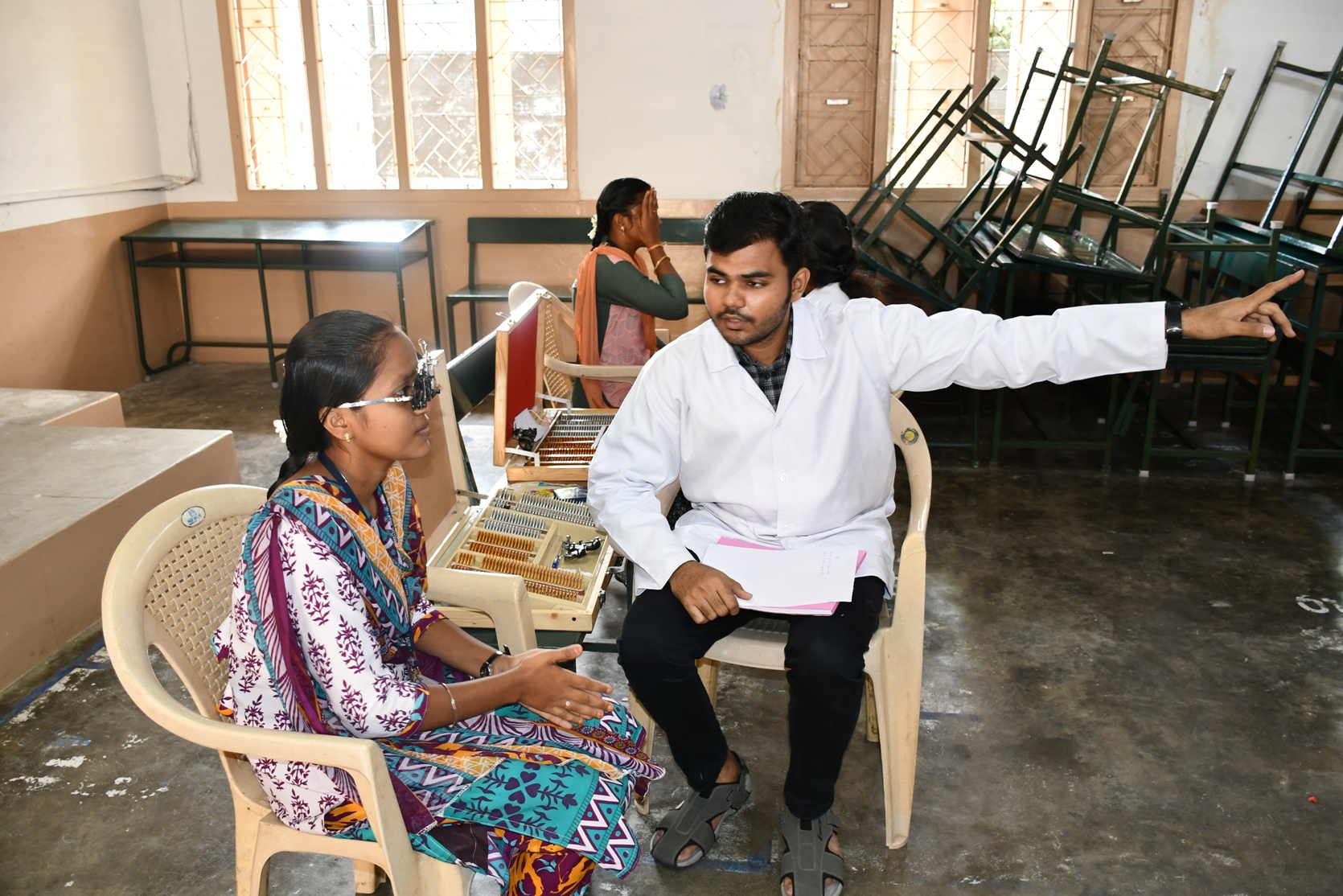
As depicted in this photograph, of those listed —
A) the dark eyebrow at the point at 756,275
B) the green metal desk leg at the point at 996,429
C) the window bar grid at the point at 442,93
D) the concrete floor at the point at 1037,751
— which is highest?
the window bar grid at the point at 442,93

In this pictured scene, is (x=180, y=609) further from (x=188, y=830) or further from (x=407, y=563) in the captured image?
(x=188, y=830)

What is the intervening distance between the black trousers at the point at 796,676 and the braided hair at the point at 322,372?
77cm

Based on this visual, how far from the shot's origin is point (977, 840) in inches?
88.2

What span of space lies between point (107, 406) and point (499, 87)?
9.85ft

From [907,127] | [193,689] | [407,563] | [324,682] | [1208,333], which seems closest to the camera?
[324,682]

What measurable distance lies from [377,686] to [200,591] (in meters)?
0.38

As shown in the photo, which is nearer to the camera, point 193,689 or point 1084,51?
point 193,689

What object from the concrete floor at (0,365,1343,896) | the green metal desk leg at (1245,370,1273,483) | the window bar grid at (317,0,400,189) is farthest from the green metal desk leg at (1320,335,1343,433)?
the window bar grid at (317,0,400,189)

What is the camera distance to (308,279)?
21.2 ft

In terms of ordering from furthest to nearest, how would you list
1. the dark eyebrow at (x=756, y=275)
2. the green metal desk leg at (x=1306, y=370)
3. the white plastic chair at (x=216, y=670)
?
1. the green metal desk leg at (x=1306, y=370)
2. the dark eyebrow at (x=756, y=275)
3. the white plastic chair at (x=216, y=670)

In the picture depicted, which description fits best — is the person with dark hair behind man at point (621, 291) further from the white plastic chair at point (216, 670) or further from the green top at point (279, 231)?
the green top at point (279, 231)

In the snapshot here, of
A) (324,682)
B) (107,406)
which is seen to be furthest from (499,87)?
(324,682)

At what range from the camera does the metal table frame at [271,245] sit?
5.92 m

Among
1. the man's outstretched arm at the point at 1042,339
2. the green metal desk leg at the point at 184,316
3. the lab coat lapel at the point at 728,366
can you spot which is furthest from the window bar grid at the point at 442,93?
the man's outstretched arm at the point at 1042,339
